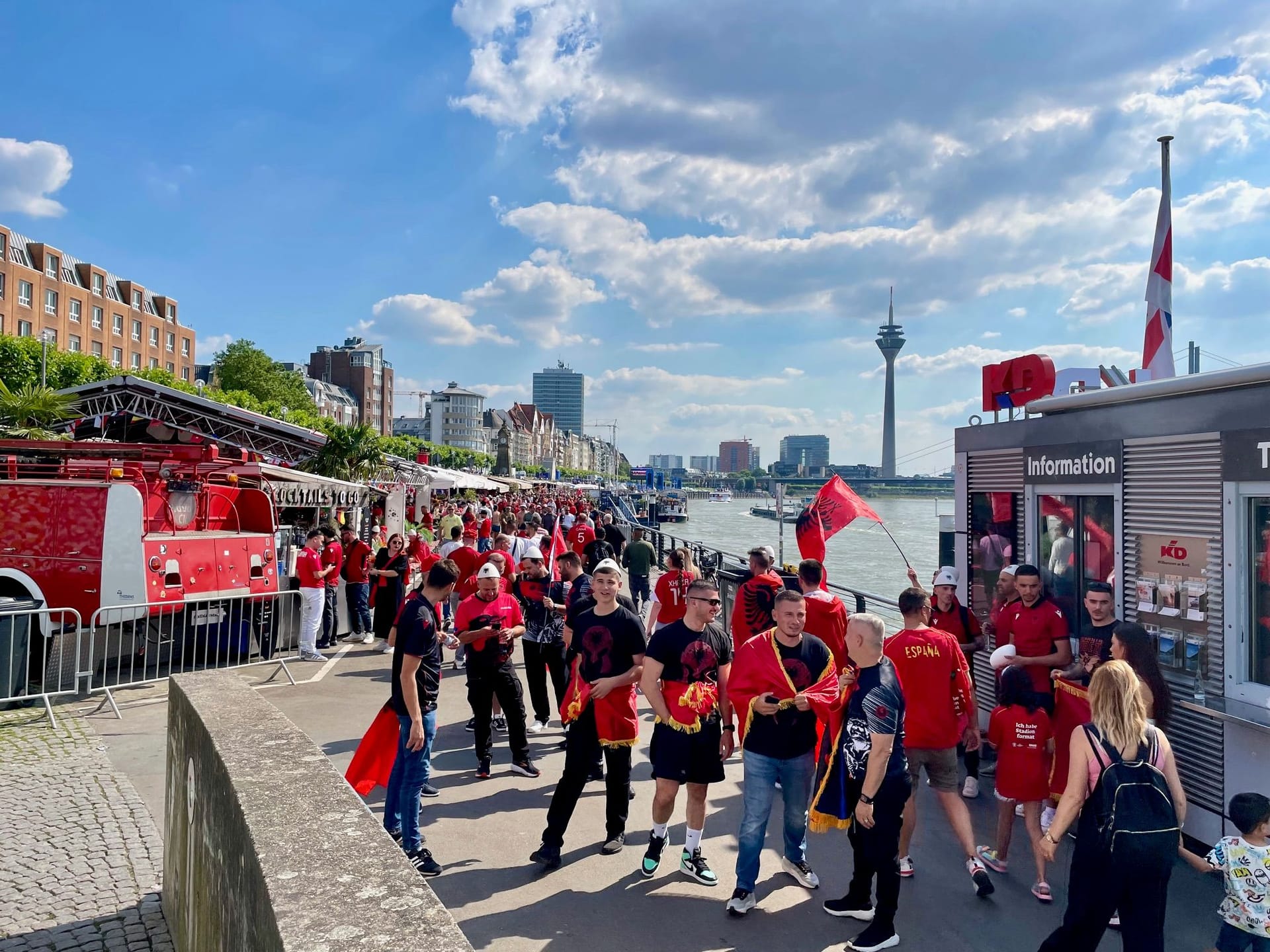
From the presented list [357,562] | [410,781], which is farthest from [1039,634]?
[357,562]

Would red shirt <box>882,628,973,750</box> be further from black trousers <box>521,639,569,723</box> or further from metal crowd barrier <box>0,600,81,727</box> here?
metal crowd barrier <box>0,600,81,727</box>

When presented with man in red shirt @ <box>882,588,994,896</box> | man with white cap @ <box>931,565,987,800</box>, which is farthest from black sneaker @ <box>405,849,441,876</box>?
man with white cap @ <box>931,565,987,800</box>

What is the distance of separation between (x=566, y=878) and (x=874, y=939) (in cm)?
175

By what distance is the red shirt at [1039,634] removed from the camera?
17.8ft

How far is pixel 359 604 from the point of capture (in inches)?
488

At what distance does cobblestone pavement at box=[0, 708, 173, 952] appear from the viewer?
4.12 m

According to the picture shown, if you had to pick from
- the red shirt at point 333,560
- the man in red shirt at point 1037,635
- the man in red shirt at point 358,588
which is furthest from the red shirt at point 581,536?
the man in red shirt at point 1037,635

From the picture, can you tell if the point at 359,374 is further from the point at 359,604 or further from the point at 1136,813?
the point at 1136,813

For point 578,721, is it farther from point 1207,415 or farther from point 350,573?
point 350,573

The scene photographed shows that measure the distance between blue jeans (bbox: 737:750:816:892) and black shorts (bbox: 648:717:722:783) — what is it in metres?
0.24

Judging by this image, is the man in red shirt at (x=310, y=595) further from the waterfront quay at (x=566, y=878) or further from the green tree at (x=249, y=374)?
the green tree at (x=249, y=374)

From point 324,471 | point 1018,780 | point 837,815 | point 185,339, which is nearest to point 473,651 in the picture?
point 837,815

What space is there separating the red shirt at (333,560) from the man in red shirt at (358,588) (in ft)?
0.76

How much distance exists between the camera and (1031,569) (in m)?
5.65
